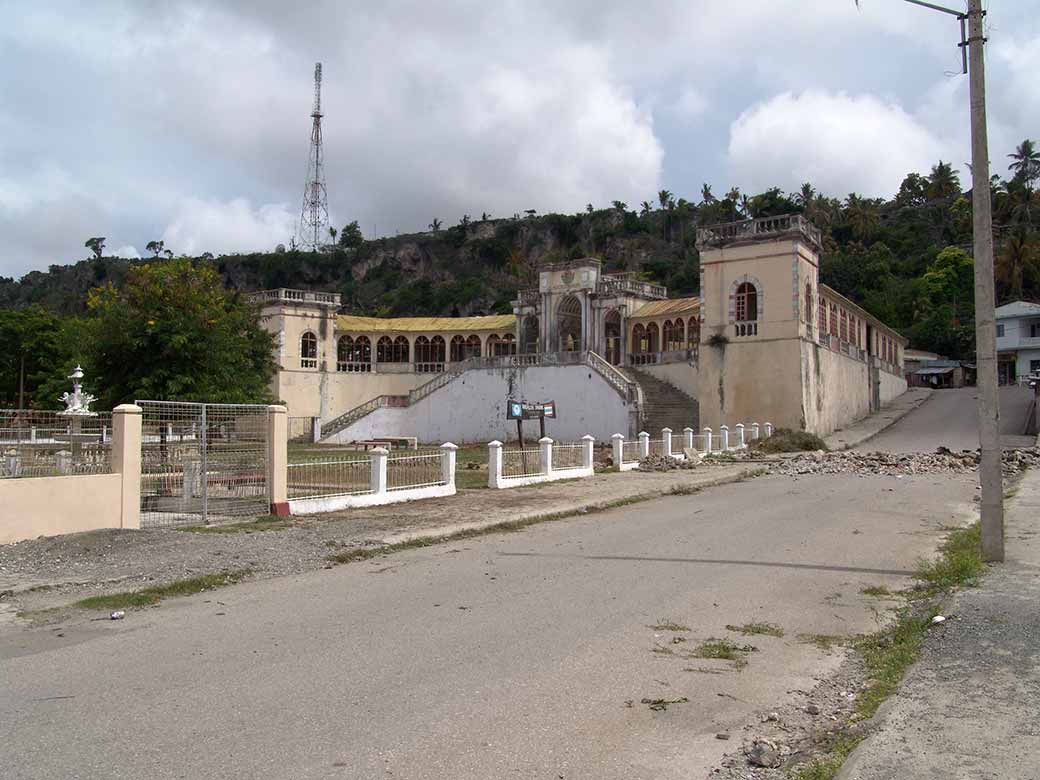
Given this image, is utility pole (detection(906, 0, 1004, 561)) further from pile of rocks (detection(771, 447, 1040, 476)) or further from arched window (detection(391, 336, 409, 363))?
arched window (detection(391, 336, 409, 363))

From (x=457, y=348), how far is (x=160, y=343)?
3321cm

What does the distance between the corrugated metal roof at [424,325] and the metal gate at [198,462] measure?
44.6 meters

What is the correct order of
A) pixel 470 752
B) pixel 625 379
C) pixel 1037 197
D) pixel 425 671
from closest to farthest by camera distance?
pixel 470 752, pixel 425 671, pixel 625 379, pixel 1037 197

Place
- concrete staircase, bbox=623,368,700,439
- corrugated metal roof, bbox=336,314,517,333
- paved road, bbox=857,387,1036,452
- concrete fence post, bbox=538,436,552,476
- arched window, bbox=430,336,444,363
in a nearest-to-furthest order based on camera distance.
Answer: concrete fence post, bbox=538,436,552,476
paved road, bbox=857,387,1036,452
concrete staircase, bbox=623,368,700,439
corrugated metal roof, bbox=336,314,517,333
arched window, bbox=430,336,444,363

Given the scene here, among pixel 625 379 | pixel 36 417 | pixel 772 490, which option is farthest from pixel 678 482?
pixel 625 379

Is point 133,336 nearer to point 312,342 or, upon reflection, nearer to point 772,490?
point 772,490

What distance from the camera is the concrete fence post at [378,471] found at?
16.1m

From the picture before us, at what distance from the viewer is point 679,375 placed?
44.3 metres

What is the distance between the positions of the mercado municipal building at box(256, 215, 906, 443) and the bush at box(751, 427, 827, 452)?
316cm

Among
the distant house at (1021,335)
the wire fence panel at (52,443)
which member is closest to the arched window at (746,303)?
the wire fence panel at (52,443)

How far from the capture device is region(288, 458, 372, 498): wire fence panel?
15.9m

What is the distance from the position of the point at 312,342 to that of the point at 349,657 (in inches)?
1967

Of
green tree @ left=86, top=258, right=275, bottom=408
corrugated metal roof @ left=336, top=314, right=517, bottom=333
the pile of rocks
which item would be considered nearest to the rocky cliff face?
corrugated metal roof @ left=336, top=314, right=517, bottom=333

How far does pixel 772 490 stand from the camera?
19812mm
